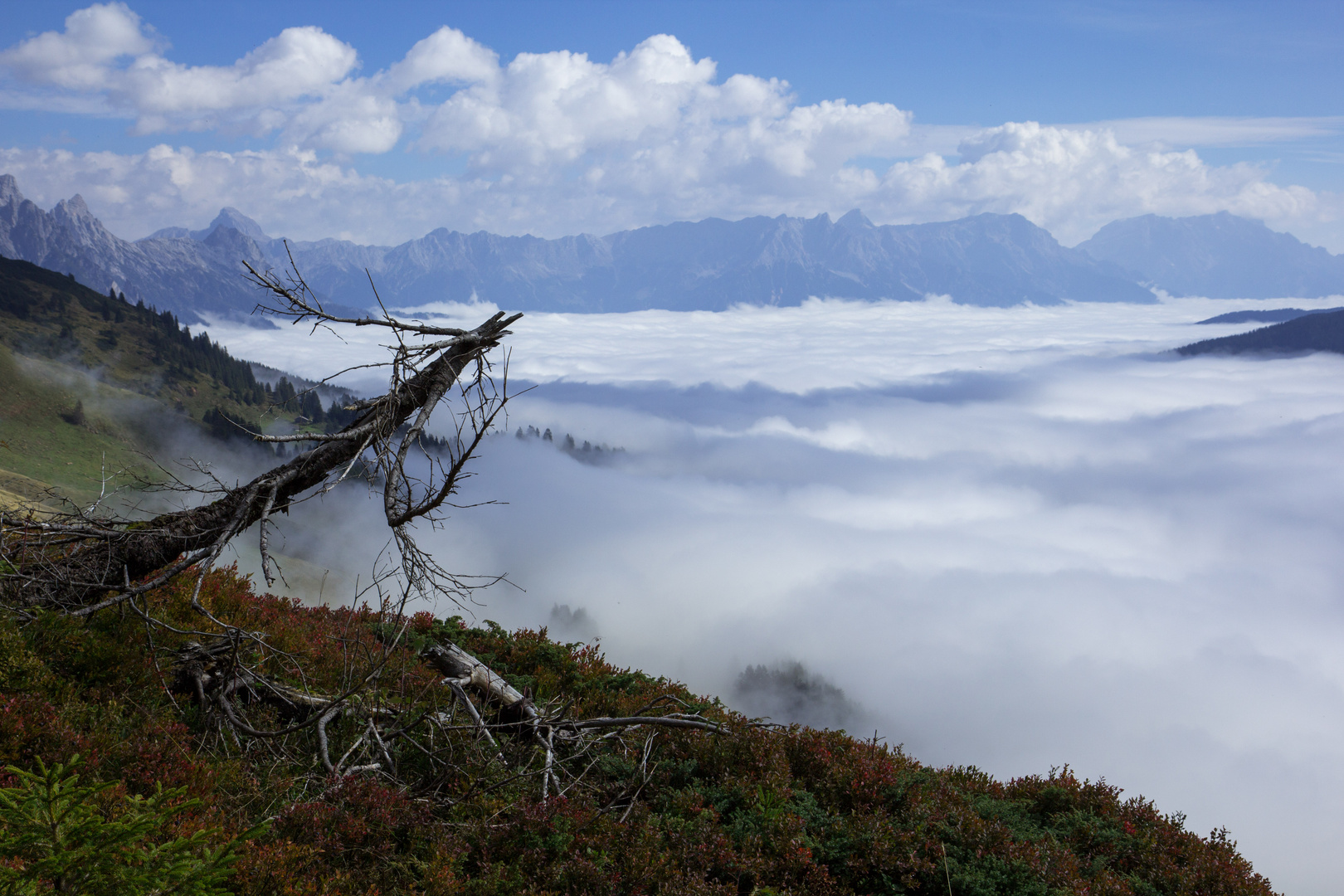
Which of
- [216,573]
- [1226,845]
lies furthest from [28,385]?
[1226,845]

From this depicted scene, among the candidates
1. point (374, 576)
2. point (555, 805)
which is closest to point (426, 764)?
point (555, 805)

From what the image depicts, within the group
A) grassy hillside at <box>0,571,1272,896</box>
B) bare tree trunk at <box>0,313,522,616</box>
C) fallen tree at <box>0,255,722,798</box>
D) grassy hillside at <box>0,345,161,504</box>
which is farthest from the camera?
grassy hillside at <box>0,345,161,504</box>

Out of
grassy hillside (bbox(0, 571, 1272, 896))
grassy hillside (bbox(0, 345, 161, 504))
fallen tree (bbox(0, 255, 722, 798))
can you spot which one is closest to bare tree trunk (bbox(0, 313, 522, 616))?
fallen tree (bbox(0, 255, 722, 798))

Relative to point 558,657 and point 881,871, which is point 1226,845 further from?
point 558,657

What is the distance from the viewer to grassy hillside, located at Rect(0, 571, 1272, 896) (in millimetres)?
5727

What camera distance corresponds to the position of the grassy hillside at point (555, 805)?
5.73 meters

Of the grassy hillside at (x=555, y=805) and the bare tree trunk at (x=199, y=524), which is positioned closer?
the grassy hillside at (x=555, y=805)

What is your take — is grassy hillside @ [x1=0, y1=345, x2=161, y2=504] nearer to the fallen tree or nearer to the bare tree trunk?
the bare tree trunk

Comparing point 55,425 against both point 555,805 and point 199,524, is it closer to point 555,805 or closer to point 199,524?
point 199,524

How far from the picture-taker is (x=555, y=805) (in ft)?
21.8

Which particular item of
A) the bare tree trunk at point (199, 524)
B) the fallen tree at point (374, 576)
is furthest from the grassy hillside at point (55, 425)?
the fallen tree at point (374, 576)

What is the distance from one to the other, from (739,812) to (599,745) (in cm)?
200

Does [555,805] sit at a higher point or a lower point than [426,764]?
higher

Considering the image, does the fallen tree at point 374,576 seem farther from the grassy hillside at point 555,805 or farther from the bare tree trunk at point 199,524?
the grassy hillside at point 555,805
